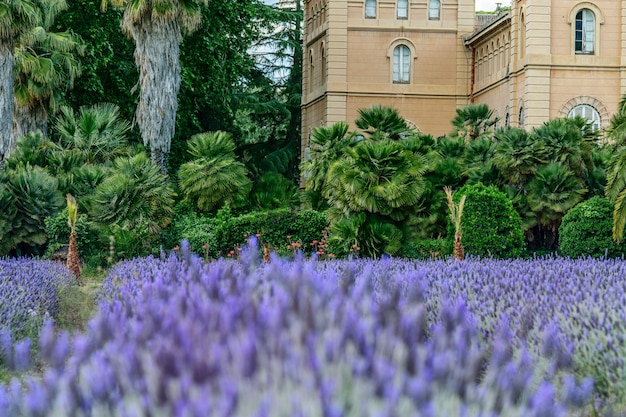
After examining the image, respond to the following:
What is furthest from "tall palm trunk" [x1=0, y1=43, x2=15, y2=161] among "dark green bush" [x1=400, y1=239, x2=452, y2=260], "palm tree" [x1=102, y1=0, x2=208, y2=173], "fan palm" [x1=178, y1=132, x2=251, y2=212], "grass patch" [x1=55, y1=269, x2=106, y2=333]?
"dark green bush" [x1=400, y1=239, x2=452, y2=260]

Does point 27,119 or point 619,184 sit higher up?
point 27,119

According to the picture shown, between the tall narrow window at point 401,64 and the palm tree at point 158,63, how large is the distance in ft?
78.5

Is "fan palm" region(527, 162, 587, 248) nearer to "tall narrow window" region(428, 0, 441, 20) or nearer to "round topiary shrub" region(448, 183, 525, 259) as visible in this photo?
"round topiary shrub" region(448, 183, 525, 259)

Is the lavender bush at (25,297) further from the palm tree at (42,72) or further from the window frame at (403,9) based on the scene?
the window frame at (403,9)

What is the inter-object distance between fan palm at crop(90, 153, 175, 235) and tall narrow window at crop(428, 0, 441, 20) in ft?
99.7

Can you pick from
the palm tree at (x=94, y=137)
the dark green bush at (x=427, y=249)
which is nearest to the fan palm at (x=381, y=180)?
the dark green bush at (x=427, y=249)

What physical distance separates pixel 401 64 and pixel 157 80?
24.9 meters

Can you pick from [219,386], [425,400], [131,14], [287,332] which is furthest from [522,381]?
[131,14]

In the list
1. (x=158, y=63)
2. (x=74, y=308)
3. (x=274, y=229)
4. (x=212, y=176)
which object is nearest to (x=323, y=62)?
(x=158, y=63)

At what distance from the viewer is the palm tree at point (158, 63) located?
2900cm

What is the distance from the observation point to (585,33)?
141ft

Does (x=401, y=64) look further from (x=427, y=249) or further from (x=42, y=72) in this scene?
(x=427, y=249)

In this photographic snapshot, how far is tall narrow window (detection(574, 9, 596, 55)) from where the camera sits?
1697 inches

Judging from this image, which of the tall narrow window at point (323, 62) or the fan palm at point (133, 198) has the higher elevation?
the tall narrow window at point (323, 62)
